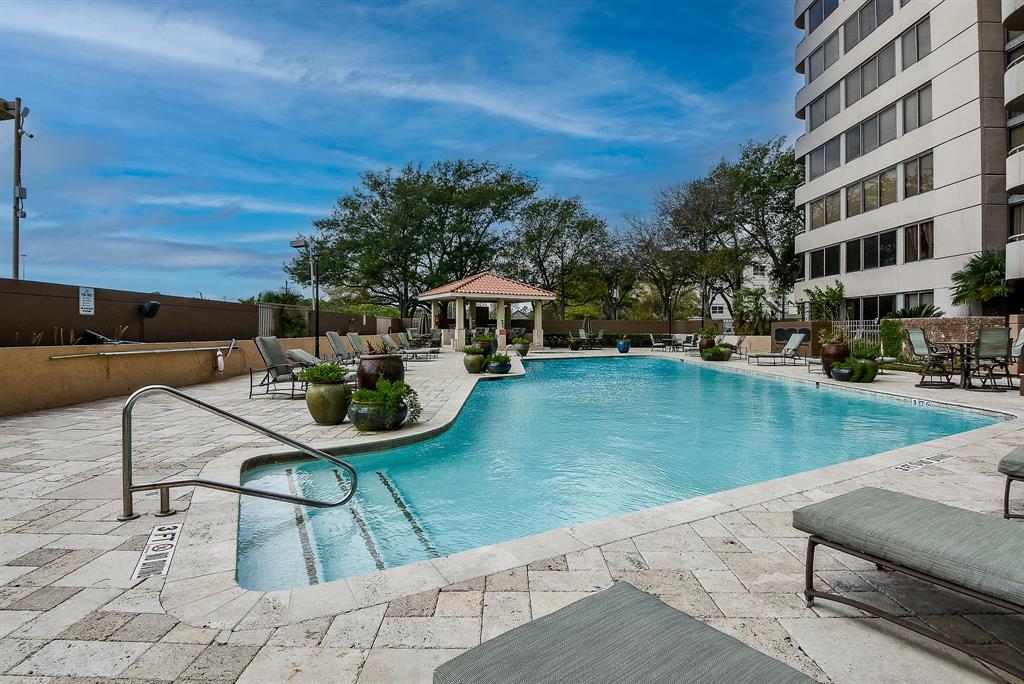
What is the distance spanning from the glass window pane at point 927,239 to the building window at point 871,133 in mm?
3770

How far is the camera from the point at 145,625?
233 centimetres

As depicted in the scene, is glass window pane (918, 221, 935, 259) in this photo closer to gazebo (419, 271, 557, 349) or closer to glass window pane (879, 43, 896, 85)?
glass window pane (879, 43, 896, 85)

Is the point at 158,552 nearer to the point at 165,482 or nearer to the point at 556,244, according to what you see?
the point at 165,482

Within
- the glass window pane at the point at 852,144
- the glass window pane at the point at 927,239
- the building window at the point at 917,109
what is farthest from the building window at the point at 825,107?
the glass window pane at the point at 927,239

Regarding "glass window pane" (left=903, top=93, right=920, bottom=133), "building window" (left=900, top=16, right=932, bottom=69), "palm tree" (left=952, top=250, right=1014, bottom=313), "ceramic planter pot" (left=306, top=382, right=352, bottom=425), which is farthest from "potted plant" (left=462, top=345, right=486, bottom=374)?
"building window" (left=900, top=16, right=932, bottom=69)

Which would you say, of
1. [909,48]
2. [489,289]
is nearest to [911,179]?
[909,48]

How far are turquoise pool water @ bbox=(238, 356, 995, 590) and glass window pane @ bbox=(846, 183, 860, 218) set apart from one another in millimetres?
13529

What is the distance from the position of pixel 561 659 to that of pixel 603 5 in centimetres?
2017

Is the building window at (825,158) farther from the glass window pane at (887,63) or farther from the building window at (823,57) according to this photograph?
the building window at (823,57)

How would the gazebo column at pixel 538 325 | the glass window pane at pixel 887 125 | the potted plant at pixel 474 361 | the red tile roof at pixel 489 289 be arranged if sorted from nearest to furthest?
the potted plant at pixel 474 361 < the glass window pane at pixel 887 125 < the red tile roof at pixel 489 289 < the gazebo column at pixel 538 325

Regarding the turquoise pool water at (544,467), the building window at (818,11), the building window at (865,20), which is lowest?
the turquoise pool water at (544,467)

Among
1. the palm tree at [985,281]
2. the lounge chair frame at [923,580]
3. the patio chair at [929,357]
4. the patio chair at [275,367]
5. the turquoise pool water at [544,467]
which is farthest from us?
the palm tree at [985,281]

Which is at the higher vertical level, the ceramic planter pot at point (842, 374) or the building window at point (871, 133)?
the building window at point (871, 133)

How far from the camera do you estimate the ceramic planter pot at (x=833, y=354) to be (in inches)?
512
